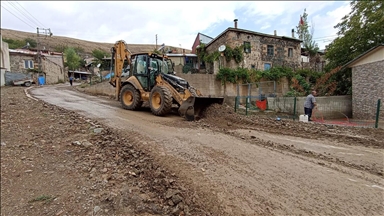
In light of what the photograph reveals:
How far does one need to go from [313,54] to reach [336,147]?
29.7 meters

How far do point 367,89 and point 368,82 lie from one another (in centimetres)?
42

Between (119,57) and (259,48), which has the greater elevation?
(259,48)

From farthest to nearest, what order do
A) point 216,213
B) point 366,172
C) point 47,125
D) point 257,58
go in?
point 257,58 < point 47,125 < point 366,172 < point 216,213

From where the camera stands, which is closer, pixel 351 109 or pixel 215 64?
pixel 351 109

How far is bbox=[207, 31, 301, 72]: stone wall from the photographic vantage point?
21.5 m

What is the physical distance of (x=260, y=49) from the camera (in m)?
23.0

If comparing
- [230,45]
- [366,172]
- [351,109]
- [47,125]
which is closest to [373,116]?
[351,109]

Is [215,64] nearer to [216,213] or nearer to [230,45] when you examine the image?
[230,45]

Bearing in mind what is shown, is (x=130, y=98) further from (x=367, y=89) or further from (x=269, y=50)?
(x=269, y=50)

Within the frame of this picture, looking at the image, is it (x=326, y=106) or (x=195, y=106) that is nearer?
(x=195, y=106)

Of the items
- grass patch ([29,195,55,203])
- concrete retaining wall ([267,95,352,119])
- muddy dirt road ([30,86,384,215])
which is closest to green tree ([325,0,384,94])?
concrete retaining wall ([267,95,352,119])

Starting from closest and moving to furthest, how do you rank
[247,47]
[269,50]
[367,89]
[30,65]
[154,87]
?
[154,87]
[367,89]
[247,47]
[269,50]
[30,65]

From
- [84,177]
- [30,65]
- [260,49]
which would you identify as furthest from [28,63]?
[84,177]

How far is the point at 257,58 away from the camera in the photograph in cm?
2289
